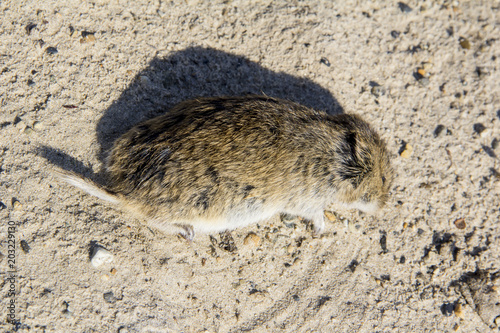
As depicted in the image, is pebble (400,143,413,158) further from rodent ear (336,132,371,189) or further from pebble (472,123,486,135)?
rodent ear (336,132,371,189)

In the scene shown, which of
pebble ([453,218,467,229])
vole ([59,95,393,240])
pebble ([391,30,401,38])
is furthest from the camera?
pebble ([391,30,401,38])

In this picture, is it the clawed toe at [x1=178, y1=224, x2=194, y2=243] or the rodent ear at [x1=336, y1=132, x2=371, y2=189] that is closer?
the rodent ear at [x1=336, y1=132, x2=371, y2=189]

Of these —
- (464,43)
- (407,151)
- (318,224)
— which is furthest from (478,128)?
(318,224)

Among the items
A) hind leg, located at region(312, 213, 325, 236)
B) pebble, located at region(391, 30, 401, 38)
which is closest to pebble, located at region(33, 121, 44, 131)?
hind leg, located at region(312, 213, 325, 236)

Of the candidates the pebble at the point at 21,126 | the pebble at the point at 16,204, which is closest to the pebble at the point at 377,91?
the pebble at the point at 21,126

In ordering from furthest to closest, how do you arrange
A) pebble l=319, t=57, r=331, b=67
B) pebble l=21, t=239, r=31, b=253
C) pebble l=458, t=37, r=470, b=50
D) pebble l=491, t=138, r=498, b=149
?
pebble l=458, t=37, r=470, b=50 → pebble l=491, t=138, r=498, b=149 → pebble l=319, t=57, r=331, b=67 → pebble l=21, t=239, r=31, b=253

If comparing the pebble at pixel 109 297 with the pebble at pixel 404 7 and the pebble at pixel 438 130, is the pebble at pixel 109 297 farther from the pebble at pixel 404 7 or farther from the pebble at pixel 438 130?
the pebble at pixel 404 7

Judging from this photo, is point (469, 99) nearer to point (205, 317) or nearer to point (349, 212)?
point (349, 212)
